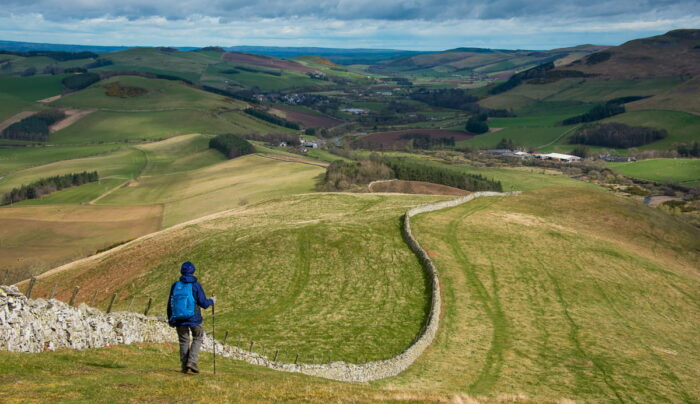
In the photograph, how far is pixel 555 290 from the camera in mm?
52406

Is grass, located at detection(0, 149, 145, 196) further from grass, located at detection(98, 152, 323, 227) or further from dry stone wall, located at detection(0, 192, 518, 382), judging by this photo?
dry stone wall, located at detection(0, 192, 518, 382)

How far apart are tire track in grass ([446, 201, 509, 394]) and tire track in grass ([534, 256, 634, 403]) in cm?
506

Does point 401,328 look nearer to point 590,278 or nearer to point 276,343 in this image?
point 276,343

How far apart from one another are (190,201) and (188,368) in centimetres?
11344

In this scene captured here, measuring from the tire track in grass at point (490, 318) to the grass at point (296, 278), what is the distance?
16.4 ft

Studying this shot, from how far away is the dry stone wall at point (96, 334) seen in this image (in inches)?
862

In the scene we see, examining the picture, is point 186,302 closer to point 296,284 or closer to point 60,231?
point 296,284

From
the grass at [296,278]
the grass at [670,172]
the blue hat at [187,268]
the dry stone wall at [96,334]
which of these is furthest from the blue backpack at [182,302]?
the grass at [670,172]

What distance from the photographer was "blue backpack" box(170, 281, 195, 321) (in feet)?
69.3

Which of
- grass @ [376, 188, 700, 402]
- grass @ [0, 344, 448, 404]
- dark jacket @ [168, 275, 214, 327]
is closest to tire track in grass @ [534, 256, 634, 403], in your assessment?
grass @ [376, 188, 700, 402]

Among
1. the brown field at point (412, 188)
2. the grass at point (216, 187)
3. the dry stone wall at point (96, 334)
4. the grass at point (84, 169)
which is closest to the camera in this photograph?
the dry stone wall at point (96, 334)

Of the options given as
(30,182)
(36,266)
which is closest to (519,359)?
(36,266)

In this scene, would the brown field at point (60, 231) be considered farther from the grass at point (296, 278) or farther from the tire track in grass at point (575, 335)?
the tire track in grass at point (575, 335)

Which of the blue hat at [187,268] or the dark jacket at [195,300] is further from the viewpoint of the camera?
the dark jacket at [195,300]
